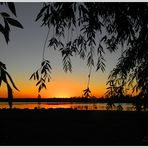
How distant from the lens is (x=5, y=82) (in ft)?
5.33

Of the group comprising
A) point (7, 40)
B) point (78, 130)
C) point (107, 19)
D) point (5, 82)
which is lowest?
point (78, 130)

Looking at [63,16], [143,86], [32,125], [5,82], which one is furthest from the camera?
[32,125]

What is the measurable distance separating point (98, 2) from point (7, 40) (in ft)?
6.04

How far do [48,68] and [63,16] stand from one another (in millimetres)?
608

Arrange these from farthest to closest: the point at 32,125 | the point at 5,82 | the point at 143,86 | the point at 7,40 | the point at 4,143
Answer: the point at 32,125, the point at 4,143, the point at 143,86, the point at 7,40, the point at 5,82

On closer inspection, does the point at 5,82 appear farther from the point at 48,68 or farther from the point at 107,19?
the point at 107,19

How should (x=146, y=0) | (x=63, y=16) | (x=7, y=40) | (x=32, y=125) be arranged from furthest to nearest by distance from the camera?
1. (x=32, y=125)
2. (x=146, y=0)
3. (x=63, y=16)
4. (x=7, y=40)

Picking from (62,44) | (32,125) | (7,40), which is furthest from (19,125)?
(7,40)

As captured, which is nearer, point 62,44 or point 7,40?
point 7,40

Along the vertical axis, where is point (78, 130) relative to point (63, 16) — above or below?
below

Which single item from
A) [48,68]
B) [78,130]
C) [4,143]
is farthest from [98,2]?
[78,130]

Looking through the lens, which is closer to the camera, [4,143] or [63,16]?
[63,16]

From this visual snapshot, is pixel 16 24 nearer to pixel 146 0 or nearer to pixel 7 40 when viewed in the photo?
pixel 7 40

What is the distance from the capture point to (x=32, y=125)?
1302cm
